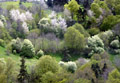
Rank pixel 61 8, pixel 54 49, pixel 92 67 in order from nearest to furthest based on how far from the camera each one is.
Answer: pixel 92 67 → pixel 54 49 → pixel 61 8

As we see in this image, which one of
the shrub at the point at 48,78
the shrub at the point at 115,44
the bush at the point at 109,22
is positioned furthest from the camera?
the bush at the point at 109,22

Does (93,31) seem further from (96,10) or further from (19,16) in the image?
(19,16)

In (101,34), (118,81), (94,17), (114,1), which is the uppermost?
(114,1)

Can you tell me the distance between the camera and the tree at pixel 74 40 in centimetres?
5759

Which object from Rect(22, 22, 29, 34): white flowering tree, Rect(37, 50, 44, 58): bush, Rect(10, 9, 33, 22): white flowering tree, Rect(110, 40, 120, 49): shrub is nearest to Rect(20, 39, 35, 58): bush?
Rect(37, 50, 44, 58): bush

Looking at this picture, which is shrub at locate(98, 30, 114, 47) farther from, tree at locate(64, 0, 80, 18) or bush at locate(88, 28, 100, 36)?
tree at locate(64, 0, 80, 18)

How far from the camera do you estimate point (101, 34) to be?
63.1 meters

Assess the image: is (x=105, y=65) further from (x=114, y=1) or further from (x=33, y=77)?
(x=114, y=1)

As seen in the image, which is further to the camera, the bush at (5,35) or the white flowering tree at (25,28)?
the white flowering tree at (25,28)

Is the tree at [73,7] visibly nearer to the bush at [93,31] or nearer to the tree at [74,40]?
the bush at [93,31]

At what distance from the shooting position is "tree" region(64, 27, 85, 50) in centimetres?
5759

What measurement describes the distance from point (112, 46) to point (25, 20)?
2983 cm

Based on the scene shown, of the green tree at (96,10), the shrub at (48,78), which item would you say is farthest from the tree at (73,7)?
the shrub at (48,78)

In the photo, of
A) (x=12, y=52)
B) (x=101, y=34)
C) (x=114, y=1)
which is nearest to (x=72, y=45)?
(x=101, y=34)
